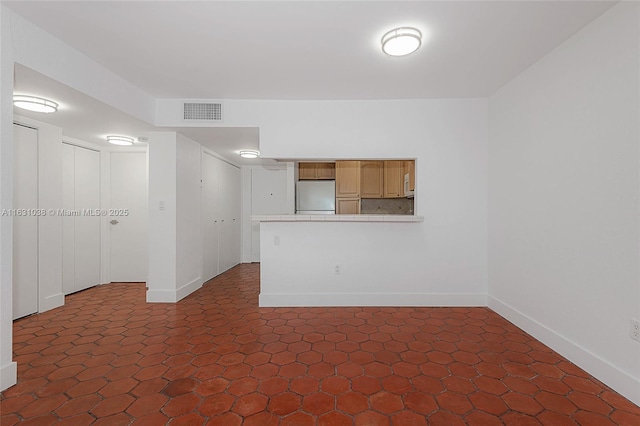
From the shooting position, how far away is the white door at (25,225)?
10.1 ft

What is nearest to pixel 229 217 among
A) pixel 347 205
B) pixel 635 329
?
pixel 347 205

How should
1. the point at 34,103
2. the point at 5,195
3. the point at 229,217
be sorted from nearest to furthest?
the point at 5,195
the point at 34,103
the point at 229,217

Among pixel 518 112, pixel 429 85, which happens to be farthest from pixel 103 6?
pixel 518 112

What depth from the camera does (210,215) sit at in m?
4.88

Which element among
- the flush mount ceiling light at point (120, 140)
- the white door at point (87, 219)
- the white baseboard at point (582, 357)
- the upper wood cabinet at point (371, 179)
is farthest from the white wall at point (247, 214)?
the white baseboard at point (582, 357)

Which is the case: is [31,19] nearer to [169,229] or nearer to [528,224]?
[169,229]

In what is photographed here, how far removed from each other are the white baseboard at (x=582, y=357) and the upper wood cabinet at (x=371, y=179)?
8.94 feet

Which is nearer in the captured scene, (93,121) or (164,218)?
(93,121)

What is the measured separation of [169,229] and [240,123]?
65.0 inches

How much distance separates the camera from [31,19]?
1.97 meters

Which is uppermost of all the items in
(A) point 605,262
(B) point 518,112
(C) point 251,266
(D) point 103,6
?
(D) point 103,6

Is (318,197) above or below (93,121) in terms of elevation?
below

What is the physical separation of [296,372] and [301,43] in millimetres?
2503

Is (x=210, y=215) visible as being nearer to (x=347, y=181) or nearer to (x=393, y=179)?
(x=347, y=181)
